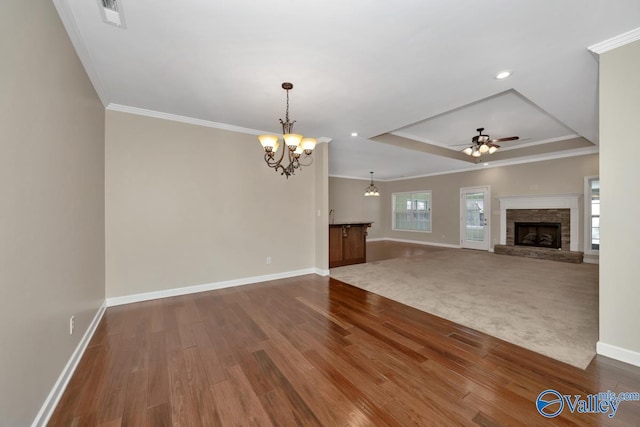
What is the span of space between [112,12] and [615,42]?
13.6ft

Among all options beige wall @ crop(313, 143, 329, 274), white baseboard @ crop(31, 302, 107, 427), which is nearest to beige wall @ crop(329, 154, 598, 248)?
beige wall @ crop(313, 143, 329, 274)

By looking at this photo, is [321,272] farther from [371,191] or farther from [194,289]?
[371,191]

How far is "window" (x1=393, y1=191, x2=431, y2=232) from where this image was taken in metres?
9.86

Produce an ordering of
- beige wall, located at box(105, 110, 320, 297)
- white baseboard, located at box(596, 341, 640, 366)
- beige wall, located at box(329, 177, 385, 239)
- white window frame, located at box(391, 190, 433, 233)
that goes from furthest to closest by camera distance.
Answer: beige wall, located at box(329, 177, 385, 239) → white window frame, located at box(391, 190, 433, 233) → beige wall, located at box(105, 110, 320, 297) → white baseboard, located at box(596, 341, 640, 366)

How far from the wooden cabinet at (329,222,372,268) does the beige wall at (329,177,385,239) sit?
12.1 ft

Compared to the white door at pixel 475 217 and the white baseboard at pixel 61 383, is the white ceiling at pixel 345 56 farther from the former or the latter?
the white door at pixel 475 217

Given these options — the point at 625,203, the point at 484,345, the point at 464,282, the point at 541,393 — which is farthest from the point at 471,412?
the point at 464,282

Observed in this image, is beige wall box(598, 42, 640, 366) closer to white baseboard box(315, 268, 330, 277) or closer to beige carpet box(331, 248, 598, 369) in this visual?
beige carpet box(331, 248, 598, 369)

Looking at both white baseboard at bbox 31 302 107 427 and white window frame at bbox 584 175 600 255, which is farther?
white window frame at bbox 584 175 600 255

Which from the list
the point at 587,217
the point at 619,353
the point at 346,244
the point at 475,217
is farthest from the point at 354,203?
the point at 619,353

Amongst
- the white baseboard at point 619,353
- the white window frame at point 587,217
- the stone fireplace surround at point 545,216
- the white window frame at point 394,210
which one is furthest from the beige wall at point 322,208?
the white window frame at point 587,217

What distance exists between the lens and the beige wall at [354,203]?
32.8 feet

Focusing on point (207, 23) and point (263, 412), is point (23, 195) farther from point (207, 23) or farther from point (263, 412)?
point (263, 412)

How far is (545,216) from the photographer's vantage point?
268 inches
